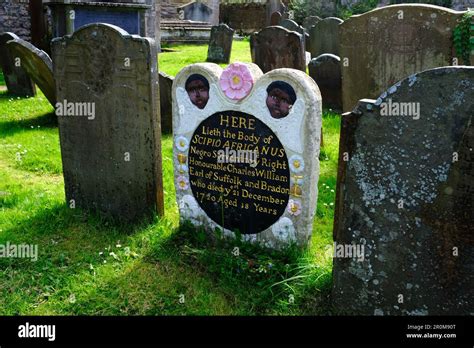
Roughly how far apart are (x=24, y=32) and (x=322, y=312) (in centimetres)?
1439

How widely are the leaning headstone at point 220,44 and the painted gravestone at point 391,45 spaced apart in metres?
9.61

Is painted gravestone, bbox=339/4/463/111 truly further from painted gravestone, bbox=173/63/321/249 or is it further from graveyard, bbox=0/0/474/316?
painted gravestone, bbox=173/63/321/249

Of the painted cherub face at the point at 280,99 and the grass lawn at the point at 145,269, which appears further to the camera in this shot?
the painted cherub face at the point at 280,99

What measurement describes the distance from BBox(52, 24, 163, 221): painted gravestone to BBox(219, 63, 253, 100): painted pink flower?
0.65m

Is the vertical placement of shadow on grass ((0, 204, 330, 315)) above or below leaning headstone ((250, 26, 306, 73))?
below

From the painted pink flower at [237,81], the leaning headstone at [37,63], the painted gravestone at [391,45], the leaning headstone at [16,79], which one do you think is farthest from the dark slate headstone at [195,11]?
the painted pink flower at [237,81]

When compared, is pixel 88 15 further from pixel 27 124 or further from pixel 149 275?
pixel 149 275

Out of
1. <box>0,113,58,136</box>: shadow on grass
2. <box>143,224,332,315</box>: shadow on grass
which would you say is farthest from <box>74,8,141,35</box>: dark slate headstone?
<box>143,224,332,315</box>: shadow on grass

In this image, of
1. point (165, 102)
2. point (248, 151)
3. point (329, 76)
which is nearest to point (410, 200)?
point (248, 151)

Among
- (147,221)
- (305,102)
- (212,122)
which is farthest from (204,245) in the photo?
(305,102)

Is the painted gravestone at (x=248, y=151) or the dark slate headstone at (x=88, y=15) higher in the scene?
the dark slate headstone at (x=88, y=15)

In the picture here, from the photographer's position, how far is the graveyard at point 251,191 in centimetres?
277

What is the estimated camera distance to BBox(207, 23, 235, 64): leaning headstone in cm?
1507

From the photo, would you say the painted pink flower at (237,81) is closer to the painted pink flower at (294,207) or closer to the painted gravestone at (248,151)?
the painted gravestone at (248,151)
